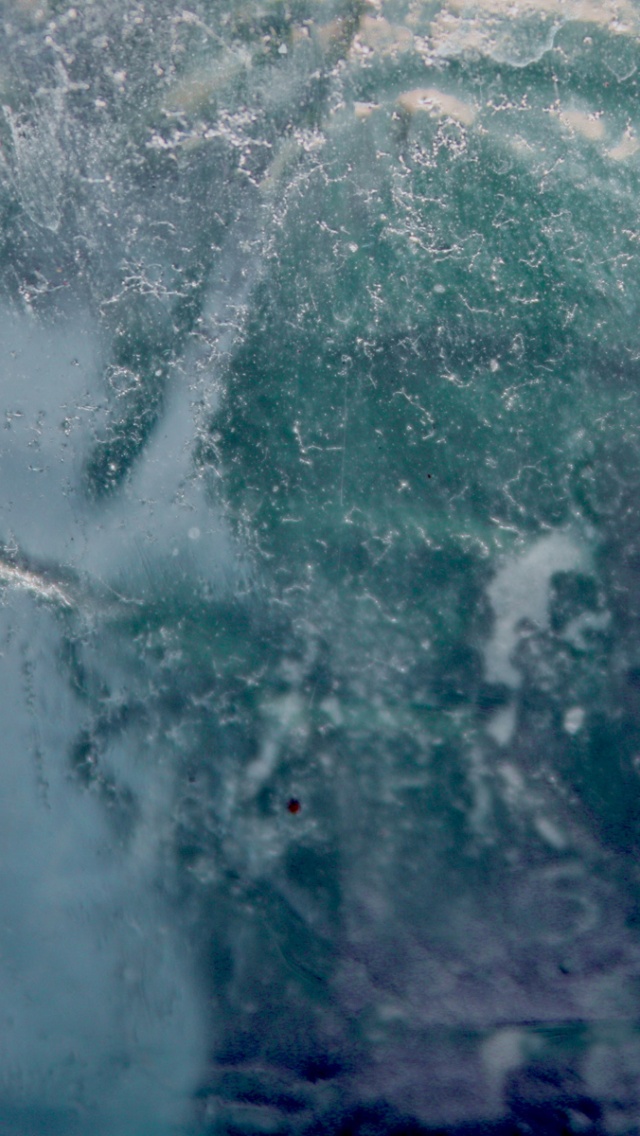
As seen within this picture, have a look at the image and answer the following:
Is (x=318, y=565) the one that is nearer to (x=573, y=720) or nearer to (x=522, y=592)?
(x=522, y=592)

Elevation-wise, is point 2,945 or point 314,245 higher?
point 314,245

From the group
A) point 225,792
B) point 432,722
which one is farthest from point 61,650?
point 432,722

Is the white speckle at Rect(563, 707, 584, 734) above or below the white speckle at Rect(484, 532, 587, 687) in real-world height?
below

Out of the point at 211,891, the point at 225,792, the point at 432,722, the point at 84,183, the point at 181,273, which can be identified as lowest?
the point at 211,891

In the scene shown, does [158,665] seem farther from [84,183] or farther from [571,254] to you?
[571,254]

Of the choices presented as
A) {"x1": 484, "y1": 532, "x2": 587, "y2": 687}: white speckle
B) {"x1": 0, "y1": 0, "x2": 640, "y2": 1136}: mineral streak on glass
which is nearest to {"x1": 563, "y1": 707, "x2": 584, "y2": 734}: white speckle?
{"x1": 0, "y1": 0, "x2": 640, "y2": 1136}: mineral streak on glass

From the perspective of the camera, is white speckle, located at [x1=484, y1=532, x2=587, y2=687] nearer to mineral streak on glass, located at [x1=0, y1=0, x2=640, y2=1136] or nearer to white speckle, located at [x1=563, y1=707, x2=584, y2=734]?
mineral streak on glass, located at [x1=0, y1=0, x2=640, y2=1136]
